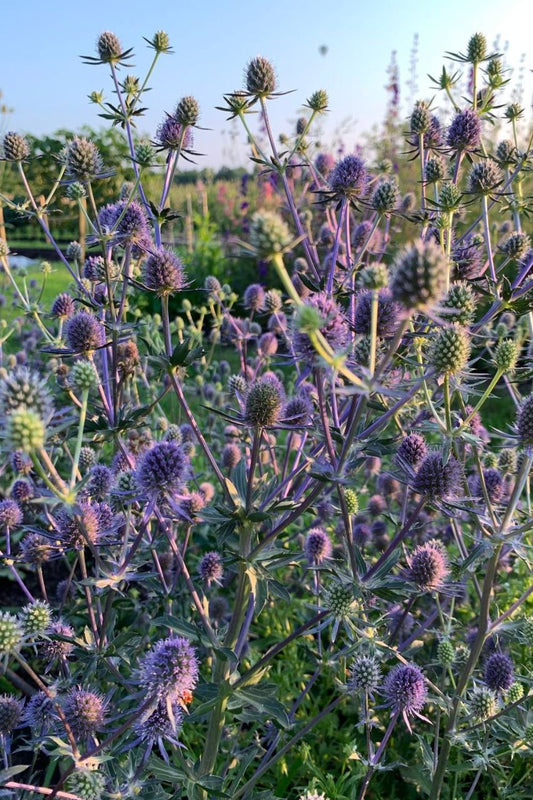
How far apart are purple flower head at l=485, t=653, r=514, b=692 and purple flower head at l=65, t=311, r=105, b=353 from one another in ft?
6.81

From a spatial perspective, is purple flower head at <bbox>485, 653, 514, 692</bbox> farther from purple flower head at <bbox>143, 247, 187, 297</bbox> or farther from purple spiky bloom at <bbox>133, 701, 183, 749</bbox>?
purple flower head at <bbox>143, 247, 187, 297</bbox>

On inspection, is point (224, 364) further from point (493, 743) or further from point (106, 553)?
point (493, 743)

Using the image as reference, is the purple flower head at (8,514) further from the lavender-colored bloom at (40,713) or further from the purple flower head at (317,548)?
the purple flower head at (317,548)

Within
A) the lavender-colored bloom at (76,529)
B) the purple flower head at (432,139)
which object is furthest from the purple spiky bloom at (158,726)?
the purple flower head at (432,139)

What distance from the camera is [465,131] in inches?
107

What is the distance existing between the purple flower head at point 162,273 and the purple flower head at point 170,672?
3.88 feet

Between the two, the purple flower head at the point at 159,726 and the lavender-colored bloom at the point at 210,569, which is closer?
the purple flower head at the point at 159,726

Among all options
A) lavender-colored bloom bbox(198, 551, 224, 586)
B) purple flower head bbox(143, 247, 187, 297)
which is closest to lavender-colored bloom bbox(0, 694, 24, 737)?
lavender-colored bloom bbox(198, 551, 224, 586)

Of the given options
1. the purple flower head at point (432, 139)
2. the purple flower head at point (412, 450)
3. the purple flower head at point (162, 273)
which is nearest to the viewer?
the purple flower head at point (162, 273)

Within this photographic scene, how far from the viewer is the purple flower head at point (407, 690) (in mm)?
2209

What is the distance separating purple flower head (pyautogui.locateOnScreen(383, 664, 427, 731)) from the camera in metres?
2.21

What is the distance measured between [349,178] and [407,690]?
198 cm

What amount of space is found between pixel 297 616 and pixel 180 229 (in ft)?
49.6

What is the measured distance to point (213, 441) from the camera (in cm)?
464
